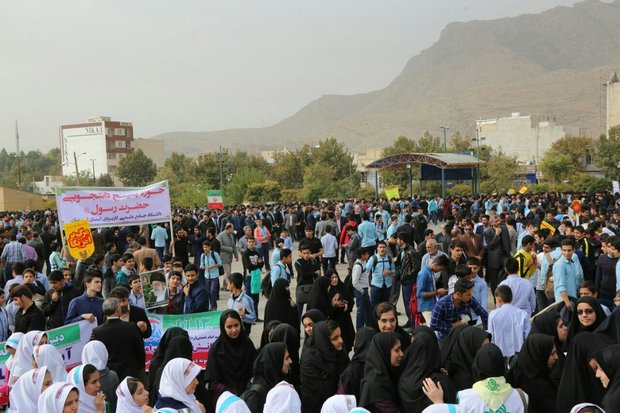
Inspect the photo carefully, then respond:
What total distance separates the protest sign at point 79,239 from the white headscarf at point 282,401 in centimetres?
672

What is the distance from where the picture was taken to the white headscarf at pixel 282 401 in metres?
→ 4.59

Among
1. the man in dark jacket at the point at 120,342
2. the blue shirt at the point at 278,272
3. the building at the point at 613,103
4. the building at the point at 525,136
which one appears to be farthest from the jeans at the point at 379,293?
the building at the point at 525,136

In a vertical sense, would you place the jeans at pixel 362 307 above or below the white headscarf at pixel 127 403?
below

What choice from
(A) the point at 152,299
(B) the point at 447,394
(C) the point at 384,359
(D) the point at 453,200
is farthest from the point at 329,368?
(D) the point at 453,200

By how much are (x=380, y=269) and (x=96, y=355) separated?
16.8 ft

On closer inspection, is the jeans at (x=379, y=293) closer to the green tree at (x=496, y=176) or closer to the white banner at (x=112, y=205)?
the white banner at (x=112, y=205)

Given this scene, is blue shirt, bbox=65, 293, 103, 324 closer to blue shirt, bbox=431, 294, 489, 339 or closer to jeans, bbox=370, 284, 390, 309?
blue shirt, bbox=431, 294, 489, 339

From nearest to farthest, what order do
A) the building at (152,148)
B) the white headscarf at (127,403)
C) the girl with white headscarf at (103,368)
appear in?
1. the white headscarf at (127,403)
2. the girl with white headscarf at (103,368)
3. the building at (152,148)

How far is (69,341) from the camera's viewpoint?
7281 millimetres

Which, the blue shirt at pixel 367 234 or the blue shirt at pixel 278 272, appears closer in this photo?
the blue shirt at pixel 278 272

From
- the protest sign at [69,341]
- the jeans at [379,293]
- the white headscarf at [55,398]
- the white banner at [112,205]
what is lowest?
the jeans at [379,293]

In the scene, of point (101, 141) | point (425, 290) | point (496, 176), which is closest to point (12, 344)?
point (425, 290)

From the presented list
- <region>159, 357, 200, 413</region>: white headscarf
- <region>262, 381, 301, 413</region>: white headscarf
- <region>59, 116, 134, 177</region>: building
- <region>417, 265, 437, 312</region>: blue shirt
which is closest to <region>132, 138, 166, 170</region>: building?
<region>59, 116, 134, 177</region>: building

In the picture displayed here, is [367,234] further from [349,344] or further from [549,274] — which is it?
[349,344]
